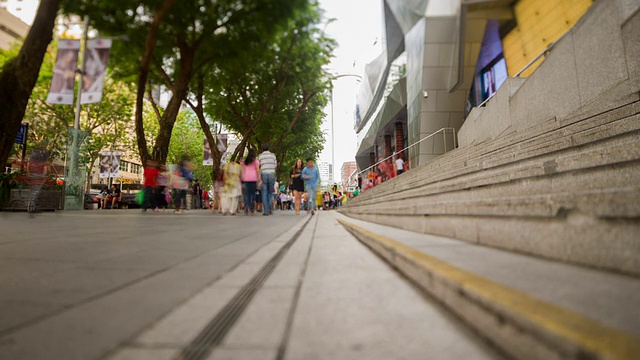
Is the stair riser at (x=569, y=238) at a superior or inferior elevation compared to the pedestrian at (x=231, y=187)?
inferior

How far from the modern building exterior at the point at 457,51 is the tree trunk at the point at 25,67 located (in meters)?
13.6

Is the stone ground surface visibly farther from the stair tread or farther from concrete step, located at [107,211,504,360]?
the stair tread

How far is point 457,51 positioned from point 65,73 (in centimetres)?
1766

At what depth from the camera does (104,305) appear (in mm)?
1436

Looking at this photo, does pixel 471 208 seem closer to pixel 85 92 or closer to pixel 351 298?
pixel 351 298

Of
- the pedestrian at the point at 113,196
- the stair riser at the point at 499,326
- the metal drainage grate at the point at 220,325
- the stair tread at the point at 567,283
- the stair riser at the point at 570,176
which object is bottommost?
the metal drainage grate at the point at 220,325

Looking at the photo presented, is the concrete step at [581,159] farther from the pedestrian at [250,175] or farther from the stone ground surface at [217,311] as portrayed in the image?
the pedestrian at [250,175]

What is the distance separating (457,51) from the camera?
1730 cm

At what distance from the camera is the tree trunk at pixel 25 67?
3.65 m

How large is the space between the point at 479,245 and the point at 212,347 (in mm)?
2104

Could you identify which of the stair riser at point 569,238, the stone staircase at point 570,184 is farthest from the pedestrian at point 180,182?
the stair riser at point 569,238

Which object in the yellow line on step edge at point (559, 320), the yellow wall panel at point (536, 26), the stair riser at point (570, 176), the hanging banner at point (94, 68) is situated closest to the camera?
the yellow line on step edge at point (559, 320)

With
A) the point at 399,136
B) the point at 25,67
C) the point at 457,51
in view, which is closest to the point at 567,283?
the point at 25,67

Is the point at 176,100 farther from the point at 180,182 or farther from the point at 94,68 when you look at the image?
the point at 180,182
